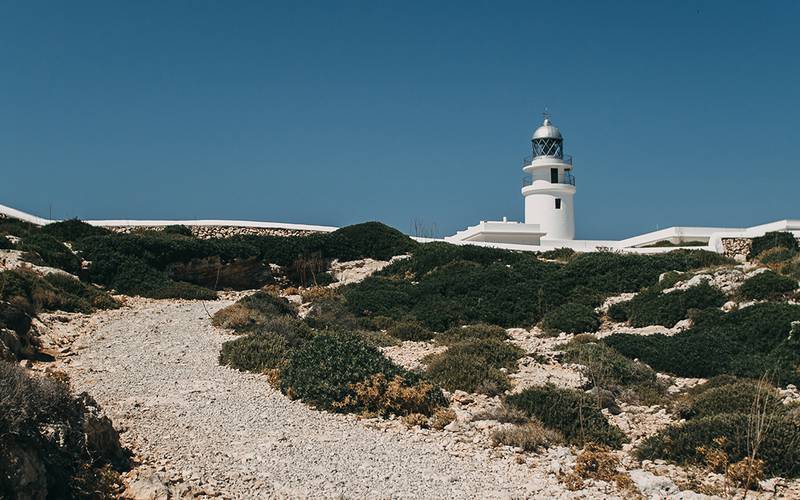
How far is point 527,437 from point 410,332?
8.92 meters

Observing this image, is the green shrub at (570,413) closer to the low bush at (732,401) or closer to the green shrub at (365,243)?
the low bush at (732,401)

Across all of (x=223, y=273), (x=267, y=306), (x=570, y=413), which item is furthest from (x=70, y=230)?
(x=570, y=413)

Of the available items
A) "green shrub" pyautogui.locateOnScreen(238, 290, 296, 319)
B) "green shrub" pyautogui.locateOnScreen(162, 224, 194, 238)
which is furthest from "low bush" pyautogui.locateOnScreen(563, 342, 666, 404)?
"green shrub" pyautogui.locateOnScreen(162, 224, 194, 238)

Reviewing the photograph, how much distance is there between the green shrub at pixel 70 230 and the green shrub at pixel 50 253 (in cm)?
451

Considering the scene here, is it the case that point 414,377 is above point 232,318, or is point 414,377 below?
below

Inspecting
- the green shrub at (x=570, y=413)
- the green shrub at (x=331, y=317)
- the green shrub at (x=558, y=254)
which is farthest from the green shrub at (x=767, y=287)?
the green shrub at (x=558, y=254)

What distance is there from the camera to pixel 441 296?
75.3 ft

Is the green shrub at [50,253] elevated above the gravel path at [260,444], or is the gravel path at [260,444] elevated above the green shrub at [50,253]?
the green shrub at [50,253]

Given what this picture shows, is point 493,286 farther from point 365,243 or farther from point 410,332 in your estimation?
point 365,243

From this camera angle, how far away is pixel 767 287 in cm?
1938

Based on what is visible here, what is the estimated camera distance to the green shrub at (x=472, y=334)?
1758cm

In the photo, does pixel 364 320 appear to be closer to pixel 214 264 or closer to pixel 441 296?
pixel 441 296

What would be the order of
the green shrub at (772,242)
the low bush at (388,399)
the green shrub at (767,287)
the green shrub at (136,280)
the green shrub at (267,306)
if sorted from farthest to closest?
the green shrub at (772,242) → the green shrub at (136,280) → the green shrub at (767,287) → the green shrub at (267,306) → the low bush at (388,399)

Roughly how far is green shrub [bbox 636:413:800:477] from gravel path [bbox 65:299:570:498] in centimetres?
176
